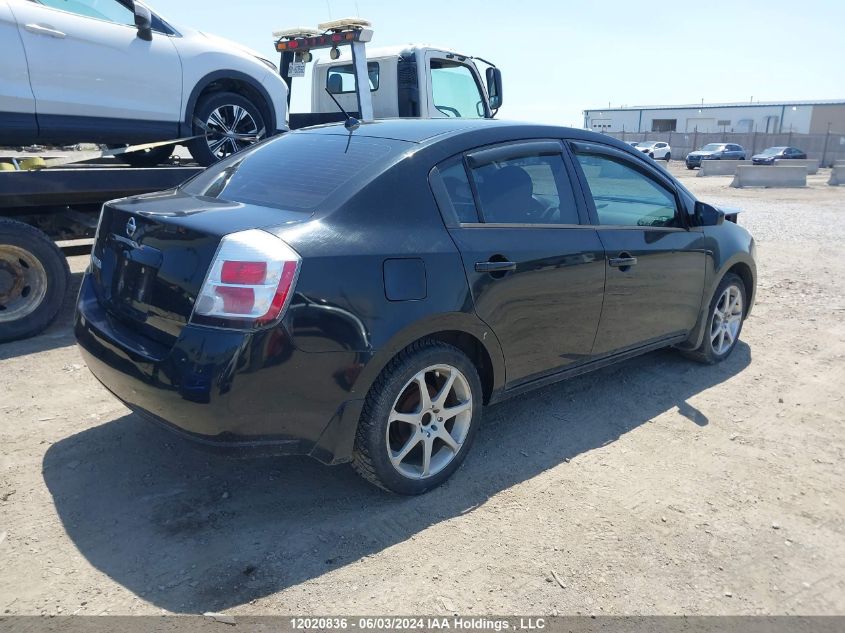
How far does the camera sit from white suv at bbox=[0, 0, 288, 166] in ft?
17.7

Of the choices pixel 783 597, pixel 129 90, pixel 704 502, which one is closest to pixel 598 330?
pixel 704 502

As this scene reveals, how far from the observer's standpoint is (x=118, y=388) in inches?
121

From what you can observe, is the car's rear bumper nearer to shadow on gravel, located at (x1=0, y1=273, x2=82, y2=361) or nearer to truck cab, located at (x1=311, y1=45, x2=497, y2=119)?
shadow on gravel, located at (x1=0, y1=273, x2=82, y2=361)

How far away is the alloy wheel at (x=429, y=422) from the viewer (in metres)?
3.18

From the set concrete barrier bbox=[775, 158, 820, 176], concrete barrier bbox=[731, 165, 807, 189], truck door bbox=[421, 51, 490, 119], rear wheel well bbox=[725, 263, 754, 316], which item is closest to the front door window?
truck door bbox=[421, 51, 490, 119]

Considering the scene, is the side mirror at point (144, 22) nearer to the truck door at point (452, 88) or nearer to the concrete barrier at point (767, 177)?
the truck door at point (452, 88)

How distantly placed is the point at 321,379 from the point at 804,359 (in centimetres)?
434

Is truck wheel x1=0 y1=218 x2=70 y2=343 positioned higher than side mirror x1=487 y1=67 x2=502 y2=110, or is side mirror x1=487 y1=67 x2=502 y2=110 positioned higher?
side mirror x1=487 y1=67 x2=502 y2=110

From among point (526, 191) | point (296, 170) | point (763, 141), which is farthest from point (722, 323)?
point (763, 141)

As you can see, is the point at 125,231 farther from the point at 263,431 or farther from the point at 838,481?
the point at 838,481

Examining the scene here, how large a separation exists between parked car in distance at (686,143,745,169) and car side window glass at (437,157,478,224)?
127 feet

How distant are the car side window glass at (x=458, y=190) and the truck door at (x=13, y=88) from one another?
3.93m

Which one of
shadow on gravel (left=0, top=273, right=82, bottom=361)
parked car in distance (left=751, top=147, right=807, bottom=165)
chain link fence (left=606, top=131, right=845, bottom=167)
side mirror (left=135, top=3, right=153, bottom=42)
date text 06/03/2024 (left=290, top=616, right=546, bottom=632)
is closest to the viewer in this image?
date text 06/03/2024 (left=290, top=616, right=546, bottom=632)

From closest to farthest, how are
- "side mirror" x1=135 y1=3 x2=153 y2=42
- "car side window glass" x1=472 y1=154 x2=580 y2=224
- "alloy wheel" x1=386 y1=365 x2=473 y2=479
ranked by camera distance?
"alloy wheel" x1=386 y1=365 x2=473 y2=479
"car side window glass" x1=472 y1=154 x2=580 y2=224
"side mirror" x1=135 y1=3 x2=153 y2=42
